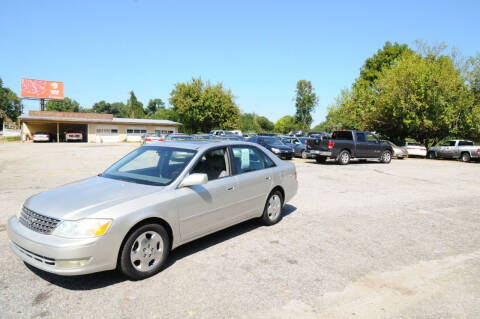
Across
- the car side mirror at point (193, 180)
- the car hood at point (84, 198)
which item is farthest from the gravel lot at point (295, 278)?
the car side mirror at point (193, 180)

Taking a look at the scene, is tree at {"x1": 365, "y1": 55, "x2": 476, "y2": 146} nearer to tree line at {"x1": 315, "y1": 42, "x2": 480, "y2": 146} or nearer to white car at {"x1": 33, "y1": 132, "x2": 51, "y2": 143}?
tree line at {"x1": 315, "y1": 42, "x2": 480, "y2": 146}

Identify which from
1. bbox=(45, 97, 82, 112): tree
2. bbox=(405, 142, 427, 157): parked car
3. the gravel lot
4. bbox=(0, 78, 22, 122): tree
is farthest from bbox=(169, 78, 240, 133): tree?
bbox=(45, 97, 82, 112): tree

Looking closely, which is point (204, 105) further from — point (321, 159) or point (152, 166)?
point (152, 166)

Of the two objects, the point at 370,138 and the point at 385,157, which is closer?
the point at 370,138

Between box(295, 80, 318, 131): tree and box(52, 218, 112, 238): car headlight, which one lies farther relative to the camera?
box(295, 80, 318, 131): tree

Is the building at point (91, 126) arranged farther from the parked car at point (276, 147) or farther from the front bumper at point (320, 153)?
the front bumper at point (320, 153)

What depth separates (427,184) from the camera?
11.3 m

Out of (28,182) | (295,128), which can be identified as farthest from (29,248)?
(295,128)

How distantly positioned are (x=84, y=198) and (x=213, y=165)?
5.78 feet

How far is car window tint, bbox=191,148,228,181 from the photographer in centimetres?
443

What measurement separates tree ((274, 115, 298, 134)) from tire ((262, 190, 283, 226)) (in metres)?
85.5

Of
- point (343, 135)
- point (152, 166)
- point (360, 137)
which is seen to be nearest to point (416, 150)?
point (360, 137)

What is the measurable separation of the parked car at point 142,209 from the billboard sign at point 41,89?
193 ft

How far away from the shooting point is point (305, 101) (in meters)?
83.9
